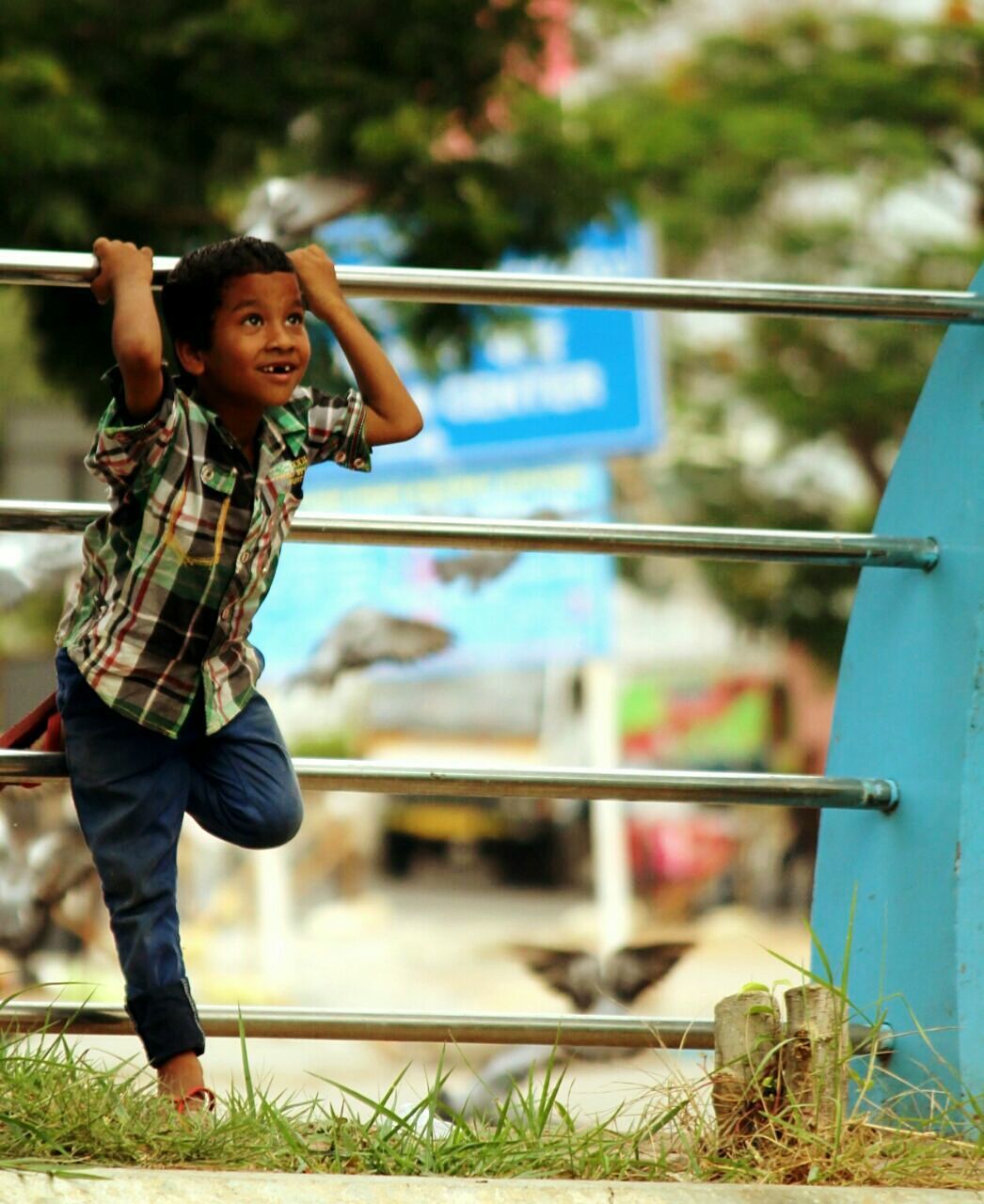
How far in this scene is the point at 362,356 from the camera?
2496 mm

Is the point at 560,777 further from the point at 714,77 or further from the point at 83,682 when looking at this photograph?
the point at 714,77

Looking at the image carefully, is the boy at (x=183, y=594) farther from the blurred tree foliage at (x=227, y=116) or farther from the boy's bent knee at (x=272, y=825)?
the blurred tree foliage at (x=227, y=116)

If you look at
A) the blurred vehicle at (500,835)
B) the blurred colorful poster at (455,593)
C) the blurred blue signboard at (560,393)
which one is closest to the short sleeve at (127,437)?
the blurred colorful poster at (455,593)

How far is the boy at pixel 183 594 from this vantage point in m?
2.29

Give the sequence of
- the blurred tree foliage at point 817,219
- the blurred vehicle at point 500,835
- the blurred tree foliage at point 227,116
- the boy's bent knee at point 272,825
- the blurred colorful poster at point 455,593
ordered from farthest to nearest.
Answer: the blurred vehicle at point 500,835
the blurred tree foliage at point 817,219
the blurred colorful poster at point 455,593
the blurred tree foliage at point 227,116
the boy's bent knee at point 272,825

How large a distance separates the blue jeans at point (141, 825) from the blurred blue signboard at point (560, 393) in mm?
8000

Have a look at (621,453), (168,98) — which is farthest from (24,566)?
(621,453)

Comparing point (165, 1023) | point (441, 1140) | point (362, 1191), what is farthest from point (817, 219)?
point (362, 1191)

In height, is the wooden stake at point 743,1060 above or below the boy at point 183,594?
below

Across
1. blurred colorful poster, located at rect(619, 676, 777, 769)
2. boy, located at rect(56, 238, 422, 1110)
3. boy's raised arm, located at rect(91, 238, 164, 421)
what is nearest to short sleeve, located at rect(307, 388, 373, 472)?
boy, located at rect(56, 238, 422, 1110)

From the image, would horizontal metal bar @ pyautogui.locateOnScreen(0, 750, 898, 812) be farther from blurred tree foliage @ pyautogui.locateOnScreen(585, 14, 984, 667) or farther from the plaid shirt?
blurred tree foliage @ pyautogui.locateOnScreen(585, 14, 984, 667)

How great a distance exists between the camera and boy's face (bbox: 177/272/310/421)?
2291 millimetres

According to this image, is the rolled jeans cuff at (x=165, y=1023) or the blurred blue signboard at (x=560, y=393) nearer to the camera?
the rolled jeans cuff at (x=165, y=1023)

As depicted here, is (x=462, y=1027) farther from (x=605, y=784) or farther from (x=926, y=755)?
(x=926, y=755)
